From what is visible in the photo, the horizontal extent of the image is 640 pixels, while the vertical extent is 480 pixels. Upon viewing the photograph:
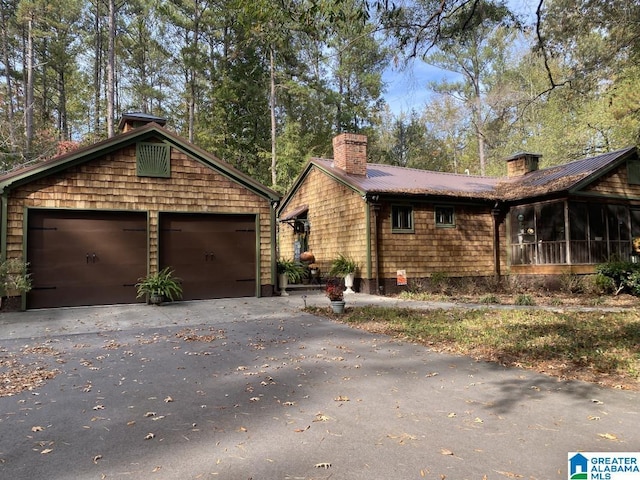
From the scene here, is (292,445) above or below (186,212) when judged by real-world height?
below

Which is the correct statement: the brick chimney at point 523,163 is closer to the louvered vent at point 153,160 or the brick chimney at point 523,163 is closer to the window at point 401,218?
the window at point 401,218

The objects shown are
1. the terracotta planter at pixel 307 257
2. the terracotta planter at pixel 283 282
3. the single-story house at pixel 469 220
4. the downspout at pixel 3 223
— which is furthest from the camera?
the terracotta planter at pixel 307 257

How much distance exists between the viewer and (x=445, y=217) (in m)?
15.4

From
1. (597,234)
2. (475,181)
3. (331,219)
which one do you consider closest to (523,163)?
(475,181)

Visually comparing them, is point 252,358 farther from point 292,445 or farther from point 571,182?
point 571,182

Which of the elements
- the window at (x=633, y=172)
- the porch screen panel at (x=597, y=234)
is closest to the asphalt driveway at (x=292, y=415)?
the porch screen panel at (x=597, y=234)

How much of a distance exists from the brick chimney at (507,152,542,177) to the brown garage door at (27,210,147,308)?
1624cm

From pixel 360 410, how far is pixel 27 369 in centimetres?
429

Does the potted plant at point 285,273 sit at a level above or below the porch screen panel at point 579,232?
below

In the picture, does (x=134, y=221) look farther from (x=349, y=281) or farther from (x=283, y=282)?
(x=349, y=281)

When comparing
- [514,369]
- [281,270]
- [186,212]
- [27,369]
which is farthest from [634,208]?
[27,369]

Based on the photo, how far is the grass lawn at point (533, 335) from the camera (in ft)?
17.3

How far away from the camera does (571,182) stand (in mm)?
14594

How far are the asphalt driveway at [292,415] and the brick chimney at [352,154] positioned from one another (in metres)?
9.86
